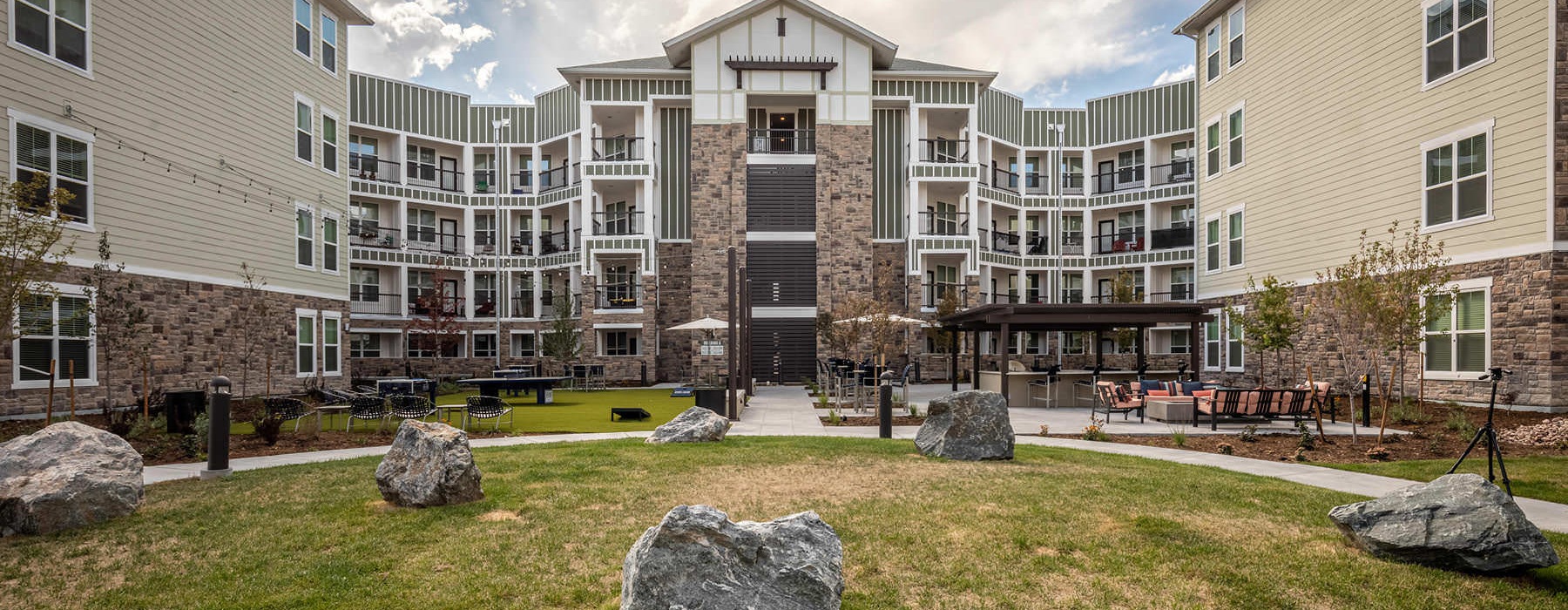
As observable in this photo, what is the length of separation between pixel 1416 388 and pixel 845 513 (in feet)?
56.3

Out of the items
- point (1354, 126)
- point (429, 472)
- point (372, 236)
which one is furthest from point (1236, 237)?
point (372, 236)

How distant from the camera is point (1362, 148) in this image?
64.1ft

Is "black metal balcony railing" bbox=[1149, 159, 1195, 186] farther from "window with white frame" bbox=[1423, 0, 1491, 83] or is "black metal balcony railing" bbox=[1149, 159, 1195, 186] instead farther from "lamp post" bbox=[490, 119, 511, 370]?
"lamp post" bbox=[490, 119, 511, 370]

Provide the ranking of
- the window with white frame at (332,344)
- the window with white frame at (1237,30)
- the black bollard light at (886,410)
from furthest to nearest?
the window with white frame at (1237,30)
the window with white frame at (332,344)
the black bollard light at (886,410)

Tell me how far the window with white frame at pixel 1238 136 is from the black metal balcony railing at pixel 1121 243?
13.2m

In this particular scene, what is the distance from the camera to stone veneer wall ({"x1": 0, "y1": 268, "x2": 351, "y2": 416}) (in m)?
15.0

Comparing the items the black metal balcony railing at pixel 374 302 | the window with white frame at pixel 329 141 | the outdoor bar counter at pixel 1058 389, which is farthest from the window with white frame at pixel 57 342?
the black metal balcony railing at pixel 374 302

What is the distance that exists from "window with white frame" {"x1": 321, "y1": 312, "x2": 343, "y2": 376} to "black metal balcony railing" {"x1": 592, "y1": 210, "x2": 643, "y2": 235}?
11750 millimetres

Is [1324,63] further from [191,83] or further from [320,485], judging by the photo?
[191,83]

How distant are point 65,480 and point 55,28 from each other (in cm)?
1277

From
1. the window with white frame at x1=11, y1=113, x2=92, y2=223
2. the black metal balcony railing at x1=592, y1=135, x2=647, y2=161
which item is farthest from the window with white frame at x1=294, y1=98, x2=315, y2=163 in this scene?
the black metal balcony railing at x1=592, y1=135, x2=647, y2=161

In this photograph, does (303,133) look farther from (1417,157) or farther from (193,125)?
(1417,157)

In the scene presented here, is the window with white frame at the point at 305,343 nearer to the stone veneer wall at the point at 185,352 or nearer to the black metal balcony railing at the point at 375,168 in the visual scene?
the stone veneer wall at the point at 185,352

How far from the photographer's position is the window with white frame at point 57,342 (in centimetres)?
1439
